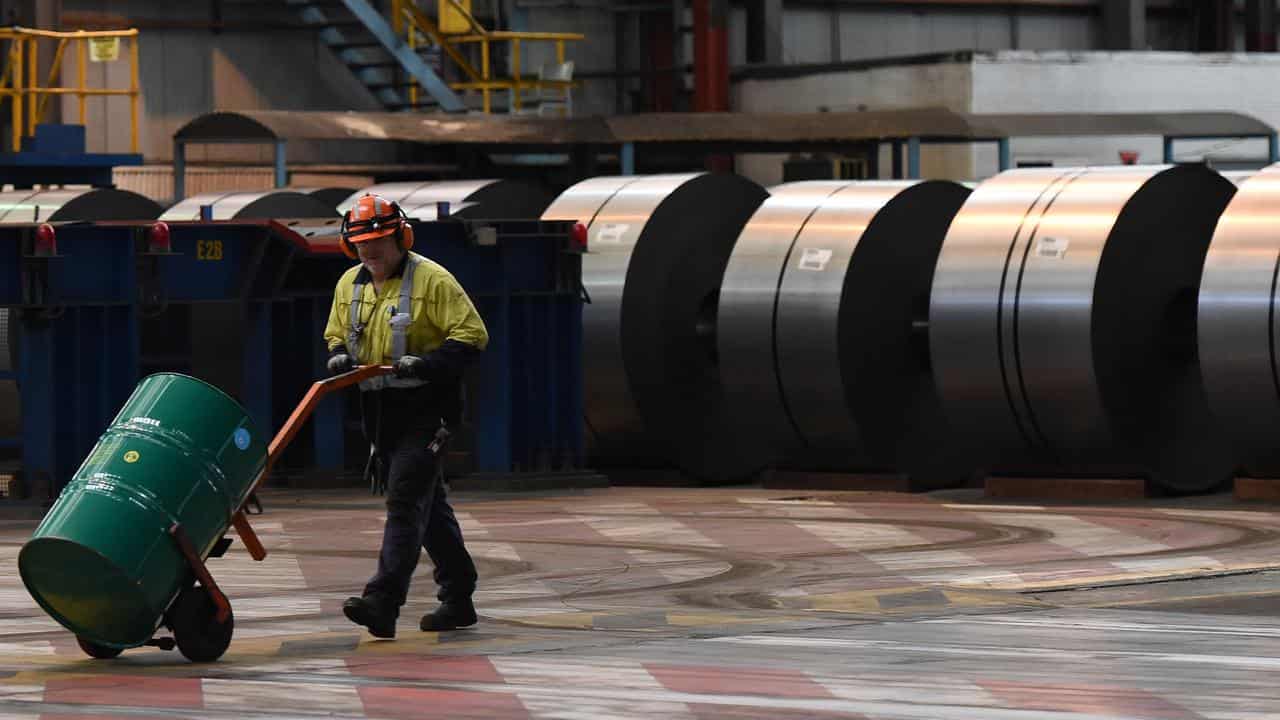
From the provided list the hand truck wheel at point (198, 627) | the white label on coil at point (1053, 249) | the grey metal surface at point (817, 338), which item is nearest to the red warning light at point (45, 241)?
the grey metal surface at point (817, 338)

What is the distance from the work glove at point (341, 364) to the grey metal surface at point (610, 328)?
817 cm

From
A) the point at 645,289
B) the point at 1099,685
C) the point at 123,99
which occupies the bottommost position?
the point at 1099,685

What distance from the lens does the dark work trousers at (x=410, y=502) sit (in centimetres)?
984

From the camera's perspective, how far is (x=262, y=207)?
78.7ft

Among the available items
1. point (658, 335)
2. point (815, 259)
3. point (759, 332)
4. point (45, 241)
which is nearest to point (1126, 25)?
point (658, 335)

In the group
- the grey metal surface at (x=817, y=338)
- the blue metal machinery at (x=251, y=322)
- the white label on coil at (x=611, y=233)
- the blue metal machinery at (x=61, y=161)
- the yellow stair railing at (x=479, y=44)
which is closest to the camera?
the blue metal machinery at (x=251, y=322)

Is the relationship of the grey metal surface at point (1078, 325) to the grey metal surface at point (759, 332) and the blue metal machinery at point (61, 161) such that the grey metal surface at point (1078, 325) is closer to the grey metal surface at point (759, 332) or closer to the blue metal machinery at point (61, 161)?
the grey metal surface at point (759, 332)

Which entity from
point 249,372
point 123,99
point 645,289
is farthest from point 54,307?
point 123,99

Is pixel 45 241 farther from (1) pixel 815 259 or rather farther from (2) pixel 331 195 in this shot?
(2) pixel 331 195

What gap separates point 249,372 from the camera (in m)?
17.3

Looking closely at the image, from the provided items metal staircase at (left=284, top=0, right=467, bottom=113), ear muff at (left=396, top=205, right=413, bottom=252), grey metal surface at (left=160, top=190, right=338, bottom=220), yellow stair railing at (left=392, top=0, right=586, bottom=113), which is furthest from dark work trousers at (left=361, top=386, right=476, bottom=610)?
metal staircase at (left=284, top=0, right=467, bottom=113)

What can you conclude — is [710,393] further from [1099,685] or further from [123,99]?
[123,99]

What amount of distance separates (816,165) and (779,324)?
17511 mm

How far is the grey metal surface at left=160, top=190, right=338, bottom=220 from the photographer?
944 inches
